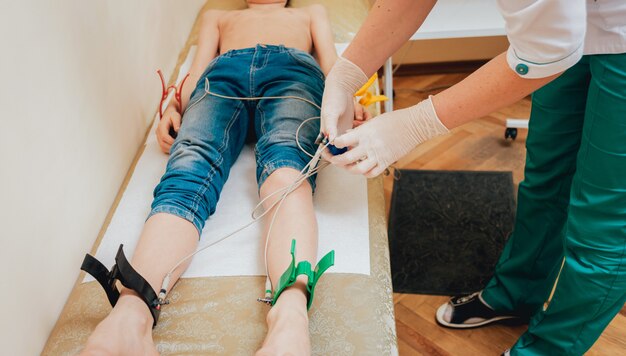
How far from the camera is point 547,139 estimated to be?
1.28 m

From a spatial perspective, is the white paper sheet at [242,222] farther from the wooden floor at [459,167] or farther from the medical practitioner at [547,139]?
the wooden floor at [459,167]

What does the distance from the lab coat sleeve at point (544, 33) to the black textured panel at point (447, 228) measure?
890 millimetres

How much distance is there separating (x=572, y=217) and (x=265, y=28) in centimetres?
113

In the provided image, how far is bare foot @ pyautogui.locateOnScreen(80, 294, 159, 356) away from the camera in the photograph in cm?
90

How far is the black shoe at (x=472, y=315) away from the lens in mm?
1555

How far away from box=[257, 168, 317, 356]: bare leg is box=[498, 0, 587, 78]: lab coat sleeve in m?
0.52

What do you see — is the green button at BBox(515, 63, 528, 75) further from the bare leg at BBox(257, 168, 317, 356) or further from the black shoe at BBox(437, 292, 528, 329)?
the black shoe at BBox(437, 292, 528, 329)

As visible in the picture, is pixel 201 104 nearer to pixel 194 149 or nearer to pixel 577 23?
pixel 194 149

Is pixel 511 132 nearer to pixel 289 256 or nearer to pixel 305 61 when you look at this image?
pixel 305 61

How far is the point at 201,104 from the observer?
59.1 inches

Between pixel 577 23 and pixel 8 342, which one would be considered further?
pixel 8 342

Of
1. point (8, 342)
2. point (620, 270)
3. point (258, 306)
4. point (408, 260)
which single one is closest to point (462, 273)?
point (408, 260)

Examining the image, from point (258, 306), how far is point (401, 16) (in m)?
0.72

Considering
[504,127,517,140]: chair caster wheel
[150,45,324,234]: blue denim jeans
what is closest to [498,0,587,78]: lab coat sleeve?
[150,45,324,234]: blue denim jeans
